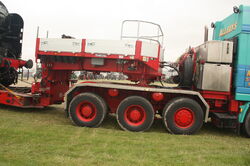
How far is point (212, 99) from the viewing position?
6.35 meters

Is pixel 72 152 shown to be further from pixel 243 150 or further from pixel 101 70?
pixel 243 150

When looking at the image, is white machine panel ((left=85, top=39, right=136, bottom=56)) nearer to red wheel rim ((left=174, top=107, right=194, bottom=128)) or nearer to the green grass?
red wheel rim ((left=174, top=107, right=194, bottom=128))

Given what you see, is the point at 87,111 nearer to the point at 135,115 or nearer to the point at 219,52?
the point at 135,115

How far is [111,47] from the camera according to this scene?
20.2ft

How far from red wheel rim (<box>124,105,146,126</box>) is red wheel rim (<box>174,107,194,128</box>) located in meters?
0.84

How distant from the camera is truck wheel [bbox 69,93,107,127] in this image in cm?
623

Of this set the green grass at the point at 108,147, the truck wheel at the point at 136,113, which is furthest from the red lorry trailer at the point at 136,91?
the green grass at the point at 108,147

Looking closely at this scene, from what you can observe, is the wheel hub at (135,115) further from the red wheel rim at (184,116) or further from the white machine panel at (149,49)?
the white machine panel at (149,49)

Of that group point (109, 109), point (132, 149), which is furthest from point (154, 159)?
point (109, 109)

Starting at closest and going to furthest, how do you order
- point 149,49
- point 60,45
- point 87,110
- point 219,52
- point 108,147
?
point 108,147, point 219,52, point 149,49, point 87,110, point 60,45

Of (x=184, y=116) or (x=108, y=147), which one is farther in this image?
(x=184, y=116)

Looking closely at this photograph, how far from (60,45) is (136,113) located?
2.74 meters

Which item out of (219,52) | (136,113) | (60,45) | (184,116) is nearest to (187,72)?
(219,52)

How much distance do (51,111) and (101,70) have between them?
9.96 feet
